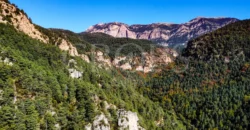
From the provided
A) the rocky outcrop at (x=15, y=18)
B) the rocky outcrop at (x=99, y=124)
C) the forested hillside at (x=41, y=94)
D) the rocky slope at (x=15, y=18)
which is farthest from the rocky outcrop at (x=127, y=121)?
the rocky outcrop at (x=15, y=18)

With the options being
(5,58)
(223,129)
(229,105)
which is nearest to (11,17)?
(5,58)

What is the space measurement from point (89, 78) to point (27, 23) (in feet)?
158

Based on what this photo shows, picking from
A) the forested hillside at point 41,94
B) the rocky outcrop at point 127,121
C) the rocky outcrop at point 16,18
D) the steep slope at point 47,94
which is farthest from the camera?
the rocky outcrop at point 16,18

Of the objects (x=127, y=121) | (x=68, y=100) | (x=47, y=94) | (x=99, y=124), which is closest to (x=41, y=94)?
(x=47, y=94)

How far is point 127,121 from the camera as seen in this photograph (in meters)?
98.1

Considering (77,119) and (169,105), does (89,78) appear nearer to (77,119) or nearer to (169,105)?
(77,119)

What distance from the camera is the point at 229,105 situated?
6585 inches

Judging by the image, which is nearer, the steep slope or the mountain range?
the steep slope

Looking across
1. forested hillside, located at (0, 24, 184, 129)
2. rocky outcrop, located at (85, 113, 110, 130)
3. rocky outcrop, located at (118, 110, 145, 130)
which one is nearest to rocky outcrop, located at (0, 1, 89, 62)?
forested hillside, located at (0, 24, 184, 129)

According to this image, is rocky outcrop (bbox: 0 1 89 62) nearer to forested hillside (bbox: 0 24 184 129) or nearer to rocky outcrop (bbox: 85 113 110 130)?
forested hillside (bbox: 0 24 184 129)

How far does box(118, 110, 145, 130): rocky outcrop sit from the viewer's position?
315 feet

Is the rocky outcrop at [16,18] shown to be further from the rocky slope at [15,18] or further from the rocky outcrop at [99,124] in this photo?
the rocky outcrop at [99,124]

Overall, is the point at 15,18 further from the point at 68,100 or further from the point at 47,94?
the point at 47,94

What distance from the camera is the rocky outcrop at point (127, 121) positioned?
315 ft
